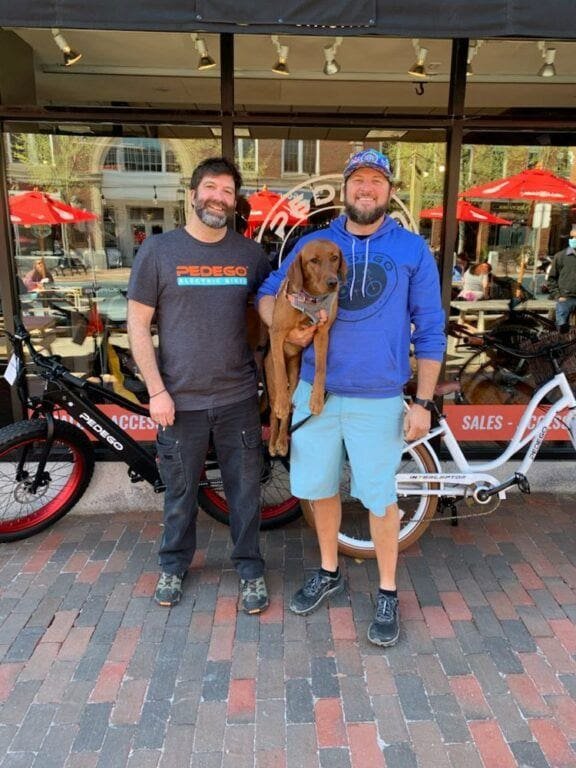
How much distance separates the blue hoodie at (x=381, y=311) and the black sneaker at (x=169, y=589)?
4.22ft

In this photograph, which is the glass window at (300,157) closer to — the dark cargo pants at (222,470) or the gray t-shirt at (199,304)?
the gray t-shirt at (199,304)

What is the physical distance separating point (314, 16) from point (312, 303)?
1.23 m

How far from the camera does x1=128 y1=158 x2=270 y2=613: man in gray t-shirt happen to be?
8.20 feet

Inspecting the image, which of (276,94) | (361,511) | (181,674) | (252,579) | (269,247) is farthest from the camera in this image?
(276,94)

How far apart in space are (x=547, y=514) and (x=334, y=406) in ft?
6.82

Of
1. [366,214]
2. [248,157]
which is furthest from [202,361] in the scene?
[248,157]

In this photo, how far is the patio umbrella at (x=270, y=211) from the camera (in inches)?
183

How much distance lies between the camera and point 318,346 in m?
2.42

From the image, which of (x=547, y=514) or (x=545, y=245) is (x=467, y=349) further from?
(x=545, y=245)

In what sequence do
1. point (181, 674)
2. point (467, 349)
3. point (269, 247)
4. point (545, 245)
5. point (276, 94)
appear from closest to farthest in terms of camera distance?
point (181, 674), point (269, 247), point (467, 349), point (276, 94), point (545, 245)

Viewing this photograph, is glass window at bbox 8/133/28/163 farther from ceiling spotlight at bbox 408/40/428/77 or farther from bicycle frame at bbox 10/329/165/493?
ceiling spotlight at bbox 408/40/428/77

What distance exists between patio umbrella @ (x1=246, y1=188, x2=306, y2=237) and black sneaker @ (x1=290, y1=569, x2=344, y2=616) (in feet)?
8.94

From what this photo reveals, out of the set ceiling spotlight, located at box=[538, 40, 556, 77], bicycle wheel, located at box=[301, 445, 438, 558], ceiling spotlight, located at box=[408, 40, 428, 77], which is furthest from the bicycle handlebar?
ceiling spotlight, located at box=[538, 40, 556, 77]

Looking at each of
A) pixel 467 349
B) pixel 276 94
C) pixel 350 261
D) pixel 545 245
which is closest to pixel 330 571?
pixel 350 261
